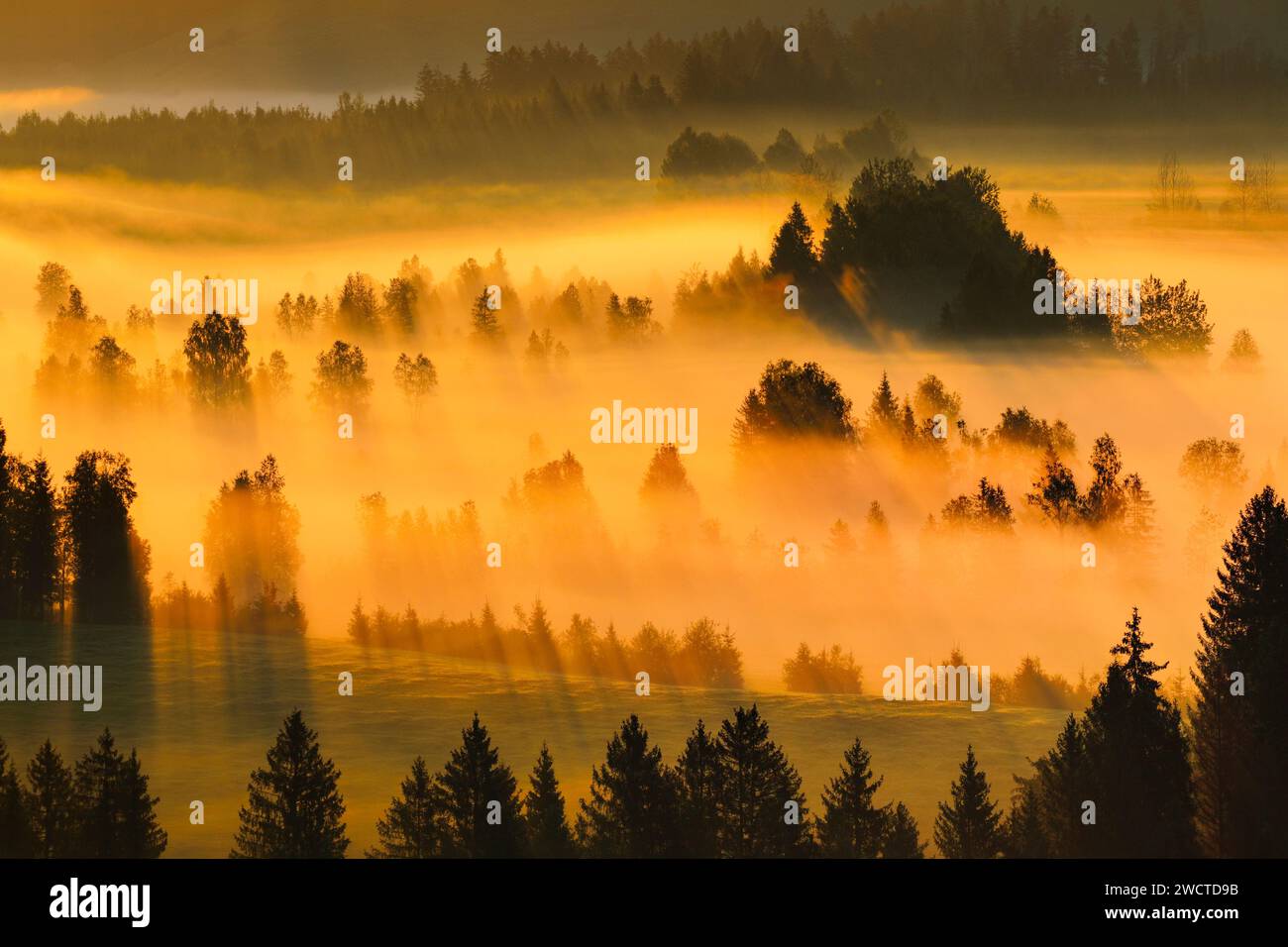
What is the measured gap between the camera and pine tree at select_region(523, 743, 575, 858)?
3031 inches

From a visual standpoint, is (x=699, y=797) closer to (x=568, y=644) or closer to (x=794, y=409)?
(x=568, y=644)

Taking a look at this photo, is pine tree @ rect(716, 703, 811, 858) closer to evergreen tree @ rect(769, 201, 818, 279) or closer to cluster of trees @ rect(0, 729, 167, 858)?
cluster of trees @ rect(0, 729, 167, 858)

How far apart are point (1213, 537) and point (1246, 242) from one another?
40.1 meters

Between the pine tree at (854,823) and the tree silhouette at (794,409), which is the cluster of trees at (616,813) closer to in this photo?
the pine tree at (854,823)

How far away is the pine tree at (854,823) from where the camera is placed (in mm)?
77694

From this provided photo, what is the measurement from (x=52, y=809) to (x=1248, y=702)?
55712mm

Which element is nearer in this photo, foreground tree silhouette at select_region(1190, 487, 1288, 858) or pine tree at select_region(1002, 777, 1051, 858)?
foreground tree silhouette at select_region(1190, 487, 1288, 858)

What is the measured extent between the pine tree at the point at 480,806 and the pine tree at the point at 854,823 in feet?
46.4

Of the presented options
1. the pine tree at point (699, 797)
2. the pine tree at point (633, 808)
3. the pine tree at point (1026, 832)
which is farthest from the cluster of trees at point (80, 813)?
the pine tree at point (1026, 832)

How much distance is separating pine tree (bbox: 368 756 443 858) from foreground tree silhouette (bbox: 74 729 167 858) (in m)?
10.1

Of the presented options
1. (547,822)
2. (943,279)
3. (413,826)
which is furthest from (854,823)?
(943,279)

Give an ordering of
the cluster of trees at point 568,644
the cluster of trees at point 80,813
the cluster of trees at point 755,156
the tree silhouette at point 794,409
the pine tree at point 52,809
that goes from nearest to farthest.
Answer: the cluster of trees at point 80,813 → the pine tree at point 52,809 → the cluster of trees at point 568,644 → the tree silhouette at point 794,409 → the cluster of trees at point 755,156

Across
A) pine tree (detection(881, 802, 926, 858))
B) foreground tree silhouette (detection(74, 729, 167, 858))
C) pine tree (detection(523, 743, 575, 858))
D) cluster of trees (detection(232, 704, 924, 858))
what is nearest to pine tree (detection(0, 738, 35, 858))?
foreground tree silhouette (detection(74, 729, 167, 858))
